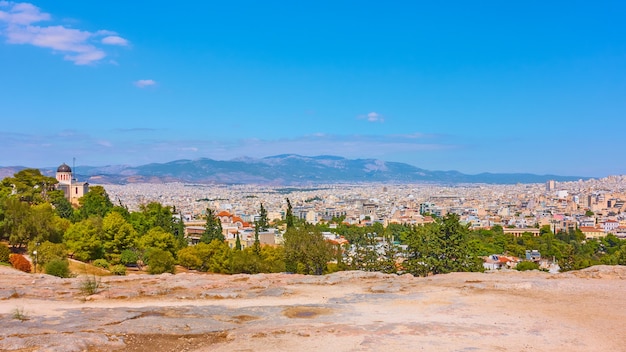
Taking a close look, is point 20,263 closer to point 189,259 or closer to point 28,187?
point 189,259

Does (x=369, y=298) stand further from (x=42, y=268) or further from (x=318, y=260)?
(x=42, y=268)

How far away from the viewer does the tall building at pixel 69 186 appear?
231 feet

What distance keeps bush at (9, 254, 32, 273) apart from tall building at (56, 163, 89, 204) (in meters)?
42.6

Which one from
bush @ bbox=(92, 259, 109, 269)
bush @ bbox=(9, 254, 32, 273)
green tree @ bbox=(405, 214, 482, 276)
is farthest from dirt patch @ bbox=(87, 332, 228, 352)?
bush @ bbox=(92, 259, 109, 269)

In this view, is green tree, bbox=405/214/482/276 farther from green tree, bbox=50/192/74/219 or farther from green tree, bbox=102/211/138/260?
green tree, bbox=50/192/74/219

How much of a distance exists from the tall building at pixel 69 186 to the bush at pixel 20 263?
140 ft

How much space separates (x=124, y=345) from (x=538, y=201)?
200 meters

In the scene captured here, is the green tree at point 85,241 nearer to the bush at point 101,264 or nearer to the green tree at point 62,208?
the bush at point 101,264

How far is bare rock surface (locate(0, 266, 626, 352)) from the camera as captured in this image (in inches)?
469

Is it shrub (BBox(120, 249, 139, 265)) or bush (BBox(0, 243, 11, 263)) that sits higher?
bush (BBox(0, 243, 11, 263))

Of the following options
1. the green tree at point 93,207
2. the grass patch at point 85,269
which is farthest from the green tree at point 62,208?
the grass patch at point 85,269

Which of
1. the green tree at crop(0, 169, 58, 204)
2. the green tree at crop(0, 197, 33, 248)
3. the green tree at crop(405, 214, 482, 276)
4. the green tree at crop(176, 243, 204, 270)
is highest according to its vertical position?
the green tree at crop(0, 169, 58, 204)

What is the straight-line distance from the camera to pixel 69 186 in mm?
71562

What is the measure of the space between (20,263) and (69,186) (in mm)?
46244
